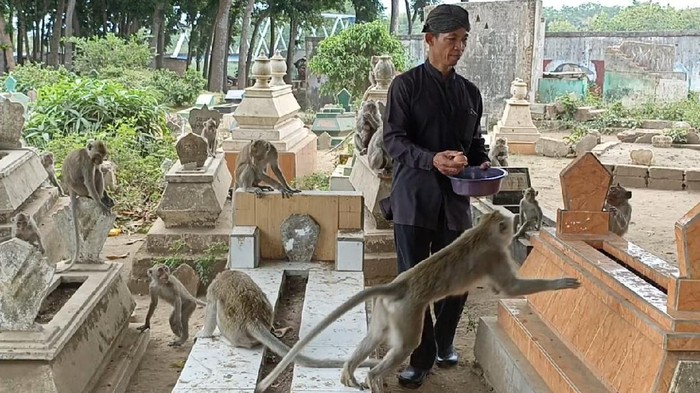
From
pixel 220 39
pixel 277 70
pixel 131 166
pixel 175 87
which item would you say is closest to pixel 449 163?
pixel 131 166

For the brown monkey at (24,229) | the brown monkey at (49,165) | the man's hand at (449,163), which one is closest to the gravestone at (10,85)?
the brown monkey at (49,165)

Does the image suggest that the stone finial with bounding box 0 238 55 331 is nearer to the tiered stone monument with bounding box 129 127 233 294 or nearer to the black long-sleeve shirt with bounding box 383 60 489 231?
the black long-sleeve shirt with bounding box 383 60 489 231

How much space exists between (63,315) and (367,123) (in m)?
4.13

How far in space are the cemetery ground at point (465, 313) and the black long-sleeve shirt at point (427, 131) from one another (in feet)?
3.93

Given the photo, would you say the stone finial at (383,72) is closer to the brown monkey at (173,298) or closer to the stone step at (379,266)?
the stone step at (379,266)

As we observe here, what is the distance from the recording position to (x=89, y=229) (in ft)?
17.6

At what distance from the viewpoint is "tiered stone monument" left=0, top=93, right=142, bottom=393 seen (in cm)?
394

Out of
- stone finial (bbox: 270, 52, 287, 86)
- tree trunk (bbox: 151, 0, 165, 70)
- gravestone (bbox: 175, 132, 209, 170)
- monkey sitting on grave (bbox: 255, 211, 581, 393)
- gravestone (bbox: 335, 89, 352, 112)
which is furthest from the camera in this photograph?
tree trunk (bbox: 151, 0, 165, 70)

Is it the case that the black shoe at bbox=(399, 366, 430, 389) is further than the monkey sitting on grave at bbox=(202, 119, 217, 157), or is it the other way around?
the monkey sitting on grave at bbox=(202, 119, 217, 157)

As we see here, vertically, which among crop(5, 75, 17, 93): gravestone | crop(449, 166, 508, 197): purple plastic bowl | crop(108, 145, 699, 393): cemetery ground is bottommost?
crop(108, 145, 699, 393): cemetery ground

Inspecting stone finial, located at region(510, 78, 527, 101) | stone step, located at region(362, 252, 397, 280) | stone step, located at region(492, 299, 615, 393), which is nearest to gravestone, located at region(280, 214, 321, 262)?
stone step, located at region(492, 299, 615, 393)

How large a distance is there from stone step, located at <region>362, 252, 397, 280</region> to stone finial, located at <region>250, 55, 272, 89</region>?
4.10 m

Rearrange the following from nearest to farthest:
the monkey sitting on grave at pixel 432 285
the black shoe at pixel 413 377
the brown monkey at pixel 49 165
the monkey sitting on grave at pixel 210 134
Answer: the monkey sitting on grave at pixel 432 285 < the black shoe at pixel 413 377 < the brown monkey at pixel 49 165 < the monkey sitting on grave at pixel 210 134

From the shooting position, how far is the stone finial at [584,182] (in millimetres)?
4254
